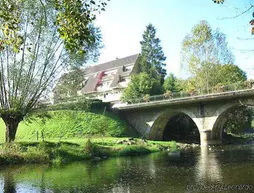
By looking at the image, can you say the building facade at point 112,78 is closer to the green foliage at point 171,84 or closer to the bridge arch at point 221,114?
the green foliage at point 171,84

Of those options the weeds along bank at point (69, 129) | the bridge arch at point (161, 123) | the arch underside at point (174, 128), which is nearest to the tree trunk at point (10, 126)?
the weeds along bank at point (69, 129)

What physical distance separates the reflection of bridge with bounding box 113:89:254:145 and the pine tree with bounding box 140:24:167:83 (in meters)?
18.4

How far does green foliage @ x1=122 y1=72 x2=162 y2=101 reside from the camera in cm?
4600

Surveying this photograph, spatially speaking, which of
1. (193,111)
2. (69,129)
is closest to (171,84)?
(193,111)

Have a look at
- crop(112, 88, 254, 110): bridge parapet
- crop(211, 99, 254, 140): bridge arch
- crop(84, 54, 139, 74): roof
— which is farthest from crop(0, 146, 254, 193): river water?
crop(84, 54, 139, 74): roof

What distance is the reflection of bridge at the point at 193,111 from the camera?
95.3 feet

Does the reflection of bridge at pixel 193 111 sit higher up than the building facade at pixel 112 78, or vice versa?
the building facade at pixel 112 78

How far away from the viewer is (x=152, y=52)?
59.0 meters

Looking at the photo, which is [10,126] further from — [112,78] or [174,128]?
[112,78]

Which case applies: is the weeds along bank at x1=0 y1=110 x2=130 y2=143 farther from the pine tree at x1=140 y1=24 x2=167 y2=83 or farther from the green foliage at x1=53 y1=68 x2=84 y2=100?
the pine tree at x1=140 y1=24 x2=167 y2=83

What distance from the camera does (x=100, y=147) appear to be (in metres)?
24.0

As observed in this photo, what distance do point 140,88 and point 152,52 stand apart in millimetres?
15315

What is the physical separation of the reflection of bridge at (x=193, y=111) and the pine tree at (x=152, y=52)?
18450mm

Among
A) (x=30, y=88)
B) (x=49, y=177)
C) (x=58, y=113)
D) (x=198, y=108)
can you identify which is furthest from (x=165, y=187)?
(x=198, y=108)
